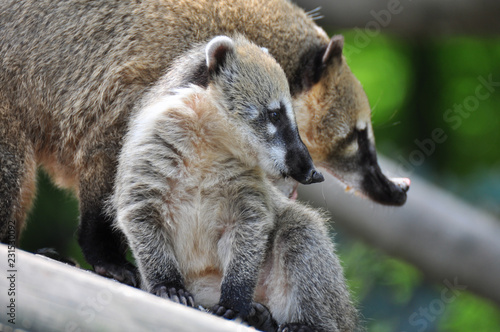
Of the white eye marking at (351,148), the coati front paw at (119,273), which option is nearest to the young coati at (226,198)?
the coati front paw at (119,273)

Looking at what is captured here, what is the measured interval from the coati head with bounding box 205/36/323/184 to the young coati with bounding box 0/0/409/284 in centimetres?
42

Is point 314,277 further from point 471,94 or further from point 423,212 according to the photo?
point 471,94

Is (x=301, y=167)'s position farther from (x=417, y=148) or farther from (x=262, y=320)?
(x=417, y=148)

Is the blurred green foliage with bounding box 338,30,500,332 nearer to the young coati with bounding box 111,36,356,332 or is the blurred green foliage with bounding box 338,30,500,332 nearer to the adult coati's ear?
the adult coati's ear

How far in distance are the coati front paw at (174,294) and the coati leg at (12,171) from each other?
1177 mm

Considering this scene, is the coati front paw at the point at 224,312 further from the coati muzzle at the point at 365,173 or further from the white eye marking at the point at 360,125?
the white eye marking at the point at 360,125

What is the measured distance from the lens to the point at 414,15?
6758 millimetres

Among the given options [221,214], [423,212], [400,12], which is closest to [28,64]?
[221,214]

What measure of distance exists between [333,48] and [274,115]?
1188 mm

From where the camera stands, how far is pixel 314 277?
13.6ft

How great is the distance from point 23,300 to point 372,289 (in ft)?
17.9

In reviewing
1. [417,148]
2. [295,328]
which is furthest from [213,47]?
[417,148]

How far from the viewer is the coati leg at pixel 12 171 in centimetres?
457

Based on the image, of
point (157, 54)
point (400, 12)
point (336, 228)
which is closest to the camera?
point (157, 54)
